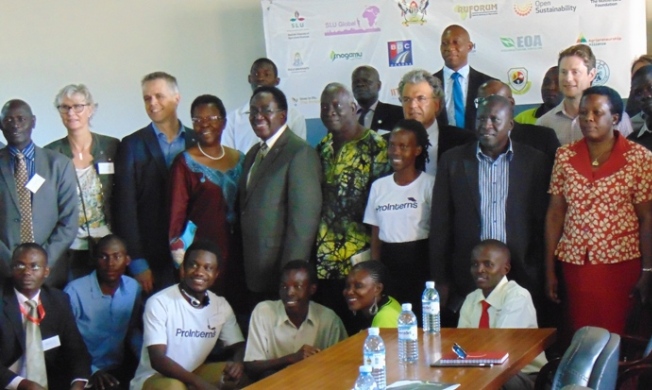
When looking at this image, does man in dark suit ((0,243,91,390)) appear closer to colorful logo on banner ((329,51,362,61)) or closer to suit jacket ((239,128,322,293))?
suit jacket ((239,128,322,293))

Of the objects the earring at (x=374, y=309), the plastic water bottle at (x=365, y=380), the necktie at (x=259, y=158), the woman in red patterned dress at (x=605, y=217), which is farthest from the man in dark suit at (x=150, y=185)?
the plastic water bottle at (x=365, y=380)

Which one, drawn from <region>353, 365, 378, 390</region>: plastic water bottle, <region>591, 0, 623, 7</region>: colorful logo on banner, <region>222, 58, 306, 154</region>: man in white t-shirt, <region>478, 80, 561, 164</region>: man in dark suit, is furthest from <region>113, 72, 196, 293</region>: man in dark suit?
<region>591, 0, 623, 7</region>: colorful logo on banner

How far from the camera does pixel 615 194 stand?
420 cm

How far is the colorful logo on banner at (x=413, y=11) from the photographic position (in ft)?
22.7

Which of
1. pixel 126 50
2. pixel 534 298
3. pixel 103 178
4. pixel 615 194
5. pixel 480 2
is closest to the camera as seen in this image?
pixel 615 194

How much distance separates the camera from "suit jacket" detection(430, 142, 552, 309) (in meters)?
4.45

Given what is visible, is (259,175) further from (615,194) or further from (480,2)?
(480,2)

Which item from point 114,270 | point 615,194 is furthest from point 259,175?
point 615,194

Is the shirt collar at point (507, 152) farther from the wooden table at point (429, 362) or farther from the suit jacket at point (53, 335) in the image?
the suit jacket at point (53, 335)

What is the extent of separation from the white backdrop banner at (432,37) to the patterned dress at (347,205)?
7.20 feet

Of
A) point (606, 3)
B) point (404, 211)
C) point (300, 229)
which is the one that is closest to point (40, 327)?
point (300, 229)

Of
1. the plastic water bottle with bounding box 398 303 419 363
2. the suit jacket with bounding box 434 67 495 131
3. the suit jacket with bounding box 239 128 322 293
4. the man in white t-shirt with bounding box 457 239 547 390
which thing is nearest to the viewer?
the plastic water bottle with bounding box 398 303 419 363

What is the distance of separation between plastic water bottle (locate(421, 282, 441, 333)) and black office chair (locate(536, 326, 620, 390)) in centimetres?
115

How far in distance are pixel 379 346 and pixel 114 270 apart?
2330 millimetres
